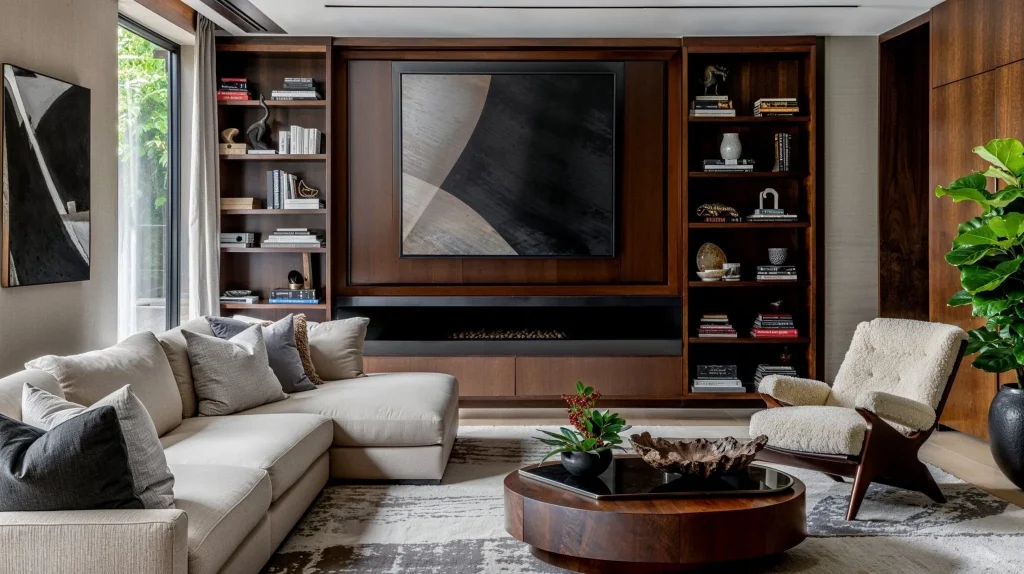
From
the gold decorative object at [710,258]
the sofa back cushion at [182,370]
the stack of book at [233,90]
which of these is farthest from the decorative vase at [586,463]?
the stack of book at [233,90]

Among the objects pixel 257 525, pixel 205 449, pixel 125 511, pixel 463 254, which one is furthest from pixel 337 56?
pixel 125 511

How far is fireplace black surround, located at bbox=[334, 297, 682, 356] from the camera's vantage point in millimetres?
6082

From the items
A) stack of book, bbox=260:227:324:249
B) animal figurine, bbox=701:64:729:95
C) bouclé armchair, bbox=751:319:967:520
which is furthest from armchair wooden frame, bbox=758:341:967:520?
stack of book, bbox=260:227:324:249

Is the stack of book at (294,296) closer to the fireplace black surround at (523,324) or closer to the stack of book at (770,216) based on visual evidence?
the fireplace black surround at (523,324)

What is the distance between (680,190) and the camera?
6.13 m

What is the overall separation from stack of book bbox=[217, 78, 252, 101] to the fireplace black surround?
5.02 feet

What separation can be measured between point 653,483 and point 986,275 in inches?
80.0

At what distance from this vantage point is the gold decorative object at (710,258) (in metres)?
6.19

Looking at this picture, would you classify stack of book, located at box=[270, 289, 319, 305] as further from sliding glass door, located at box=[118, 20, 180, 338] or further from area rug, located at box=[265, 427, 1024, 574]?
area rug, located at box=[265, 427, 1024, 574]

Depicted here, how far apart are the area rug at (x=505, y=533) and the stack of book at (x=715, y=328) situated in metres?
1.81

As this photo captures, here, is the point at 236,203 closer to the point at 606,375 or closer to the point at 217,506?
the point at 606,375

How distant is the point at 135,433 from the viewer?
245 centimetres

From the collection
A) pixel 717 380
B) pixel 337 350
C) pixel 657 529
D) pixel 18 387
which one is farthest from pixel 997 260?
pixel 18 387

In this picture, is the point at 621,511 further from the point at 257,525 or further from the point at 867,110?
the point at 867,110
